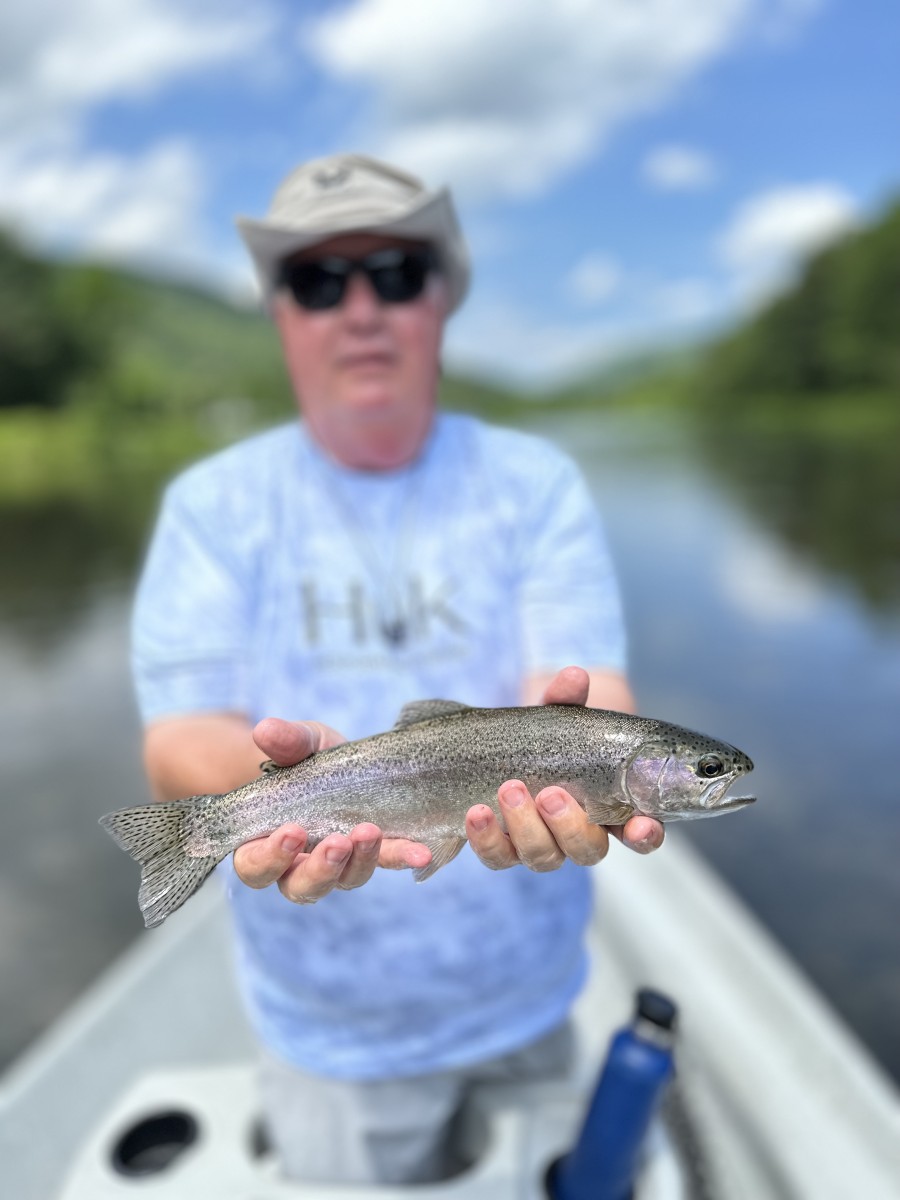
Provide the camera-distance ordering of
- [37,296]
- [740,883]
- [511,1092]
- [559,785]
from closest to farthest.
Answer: [559,785], [511,1092], [740,883], [37,296]

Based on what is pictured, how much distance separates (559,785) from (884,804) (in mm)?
10582

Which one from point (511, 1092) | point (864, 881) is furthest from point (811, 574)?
point (511, 1092)

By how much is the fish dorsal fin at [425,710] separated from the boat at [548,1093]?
2.16m

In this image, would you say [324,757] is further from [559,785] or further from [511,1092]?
[511,1092]

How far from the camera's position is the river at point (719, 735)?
8.77 m

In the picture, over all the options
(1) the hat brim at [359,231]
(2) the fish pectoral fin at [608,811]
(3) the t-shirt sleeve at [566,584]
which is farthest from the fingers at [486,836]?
(1) the hat brim at [359,231]

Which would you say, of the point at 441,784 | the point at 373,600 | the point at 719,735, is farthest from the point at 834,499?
the point at 441,784

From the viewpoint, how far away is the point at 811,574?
1033 inches

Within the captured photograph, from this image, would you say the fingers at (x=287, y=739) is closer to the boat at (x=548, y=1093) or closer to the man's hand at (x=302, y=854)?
the man's hand at (x=302, y=854)

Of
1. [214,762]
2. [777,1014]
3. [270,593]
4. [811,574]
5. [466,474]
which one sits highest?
[466,474]

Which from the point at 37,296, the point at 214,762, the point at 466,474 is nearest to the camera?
the point at 214,762

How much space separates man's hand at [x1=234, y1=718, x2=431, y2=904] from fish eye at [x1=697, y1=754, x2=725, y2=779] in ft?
2.53

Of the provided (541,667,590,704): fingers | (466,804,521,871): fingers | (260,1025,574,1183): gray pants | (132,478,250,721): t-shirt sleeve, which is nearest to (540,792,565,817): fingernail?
(466,804,521,871): fingers

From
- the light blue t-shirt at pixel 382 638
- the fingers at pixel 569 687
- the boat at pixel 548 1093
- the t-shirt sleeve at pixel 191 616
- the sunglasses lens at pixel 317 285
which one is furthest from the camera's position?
the boat at pixel 548 1093
